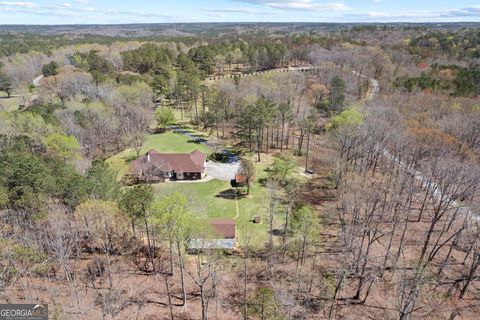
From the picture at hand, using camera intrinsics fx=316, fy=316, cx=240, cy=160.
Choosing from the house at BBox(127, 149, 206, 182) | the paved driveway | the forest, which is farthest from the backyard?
the paved driveway

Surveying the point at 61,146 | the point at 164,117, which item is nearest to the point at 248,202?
the point at 61,146

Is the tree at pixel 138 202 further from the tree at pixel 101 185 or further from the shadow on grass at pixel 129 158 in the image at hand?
the shadow on grass at pixel 129 158

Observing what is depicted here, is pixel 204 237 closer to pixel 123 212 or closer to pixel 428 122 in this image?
pixel 123 212

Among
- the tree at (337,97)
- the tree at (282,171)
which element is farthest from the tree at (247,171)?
the tree at (337,97)

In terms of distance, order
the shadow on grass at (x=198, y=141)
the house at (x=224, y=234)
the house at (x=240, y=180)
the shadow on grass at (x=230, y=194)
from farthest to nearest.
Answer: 1. the shadow on grass at (x=198, y=141)
2. the house at (x=240, y=180)
3. the shadow on grass at (x=230, y=194)
4. the house at (x=224, y=234)

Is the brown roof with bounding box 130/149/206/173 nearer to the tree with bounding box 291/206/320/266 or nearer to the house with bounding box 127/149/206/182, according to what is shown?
the house with bounding box 127/149/206/182

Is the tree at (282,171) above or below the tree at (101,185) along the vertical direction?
below

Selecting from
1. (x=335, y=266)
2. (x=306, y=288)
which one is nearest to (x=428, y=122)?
(x=335, y=266)

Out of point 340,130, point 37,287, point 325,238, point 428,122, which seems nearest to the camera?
point 37,287
